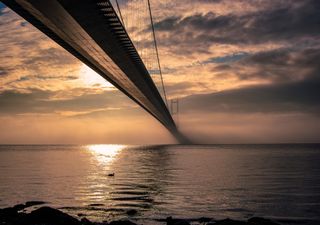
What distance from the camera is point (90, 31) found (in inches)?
1067

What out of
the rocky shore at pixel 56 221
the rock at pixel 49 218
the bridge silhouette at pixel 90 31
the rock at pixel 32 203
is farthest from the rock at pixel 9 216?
the bridge silhouette at pixel 90 31

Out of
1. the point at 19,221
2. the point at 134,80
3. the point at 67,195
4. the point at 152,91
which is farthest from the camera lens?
the point at 152,91

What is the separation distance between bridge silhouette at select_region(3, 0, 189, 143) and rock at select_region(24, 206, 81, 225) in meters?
11.8

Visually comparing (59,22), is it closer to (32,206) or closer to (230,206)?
(32,206)

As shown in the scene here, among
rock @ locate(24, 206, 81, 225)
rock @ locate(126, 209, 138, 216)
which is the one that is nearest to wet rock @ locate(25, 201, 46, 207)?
rock @ locate(24, 206, 81, 225)

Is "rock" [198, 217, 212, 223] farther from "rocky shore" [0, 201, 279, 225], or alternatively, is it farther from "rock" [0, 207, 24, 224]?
"rock" [0, 207, 24, 224]

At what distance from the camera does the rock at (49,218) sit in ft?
53.7

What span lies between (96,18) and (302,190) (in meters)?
19.0

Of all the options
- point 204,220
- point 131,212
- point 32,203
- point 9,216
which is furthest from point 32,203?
point 204,220

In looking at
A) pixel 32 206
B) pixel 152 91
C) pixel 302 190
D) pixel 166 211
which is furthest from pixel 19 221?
pixel 152 91

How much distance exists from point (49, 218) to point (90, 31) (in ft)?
46.9

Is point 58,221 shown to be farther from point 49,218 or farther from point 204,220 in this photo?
point 204,220

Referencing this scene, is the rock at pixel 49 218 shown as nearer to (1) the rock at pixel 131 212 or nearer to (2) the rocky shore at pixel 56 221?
(2) the rocky shore at pixel 56 221

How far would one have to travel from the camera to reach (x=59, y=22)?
26.4m
